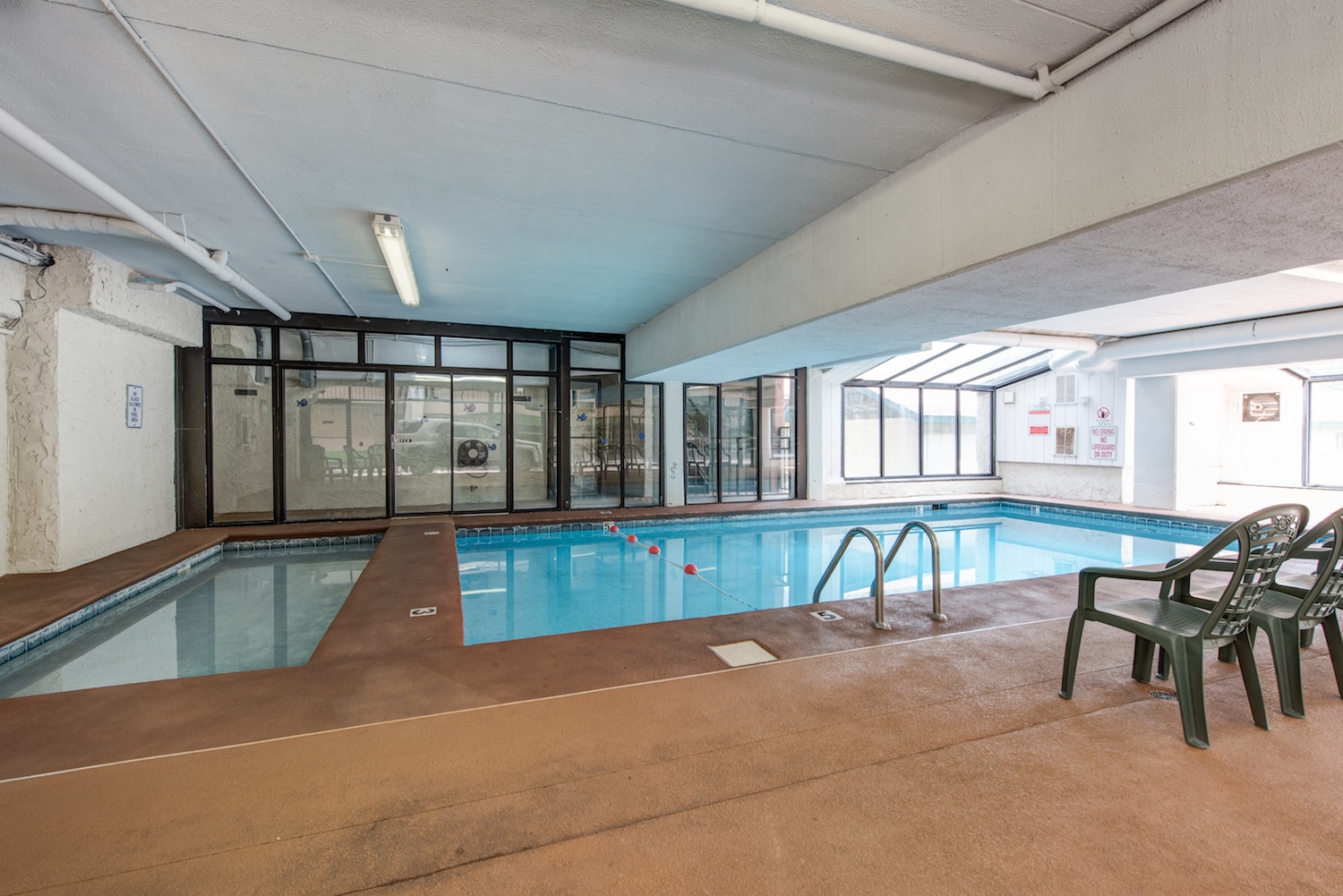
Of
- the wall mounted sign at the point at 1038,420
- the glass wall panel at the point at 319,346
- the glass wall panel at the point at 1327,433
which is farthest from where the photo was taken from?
the wall mounted sign at the point at 1038,420

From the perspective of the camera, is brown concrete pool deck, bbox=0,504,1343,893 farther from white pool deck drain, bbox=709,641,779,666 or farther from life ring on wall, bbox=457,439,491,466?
life ring on wall, bbox=457,439,491,466

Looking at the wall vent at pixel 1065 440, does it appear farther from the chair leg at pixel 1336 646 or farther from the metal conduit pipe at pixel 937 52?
the metal conduit pipe at pixel 937 52

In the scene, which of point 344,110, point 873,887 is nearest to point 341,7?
point 344,110

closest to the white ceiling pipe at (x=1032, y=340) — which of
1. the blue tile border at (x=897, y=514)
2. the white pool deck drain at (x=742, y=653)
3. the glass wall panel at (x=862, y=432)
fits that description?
the glass wall panel at (x=862, y=432)

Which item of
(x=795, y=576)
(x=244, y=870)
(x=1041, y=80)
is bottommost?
(x=795, y=576)

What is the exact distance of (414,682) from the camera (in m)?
2.40

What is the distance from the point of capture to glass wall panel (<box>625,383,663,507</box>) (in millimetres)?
8789

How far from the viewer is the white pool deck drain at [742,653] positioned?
8.64ft

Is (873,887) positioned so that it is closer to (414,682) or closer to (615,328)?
(414,682)

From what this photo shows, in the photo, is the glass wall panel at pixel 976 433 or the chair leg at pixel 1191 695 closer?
the chair leg at pixel 1191 695

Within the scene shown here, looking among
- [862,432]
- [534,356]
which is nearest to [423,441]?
[534,356]

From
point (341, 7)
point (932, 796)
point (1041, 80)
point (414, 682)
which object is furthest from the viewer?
point (414, 682)

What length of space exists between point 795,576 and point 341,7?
5158mm

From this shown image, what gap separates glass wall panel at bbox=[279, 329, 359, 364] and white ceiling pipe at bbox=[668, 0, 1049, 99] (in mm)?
6909
